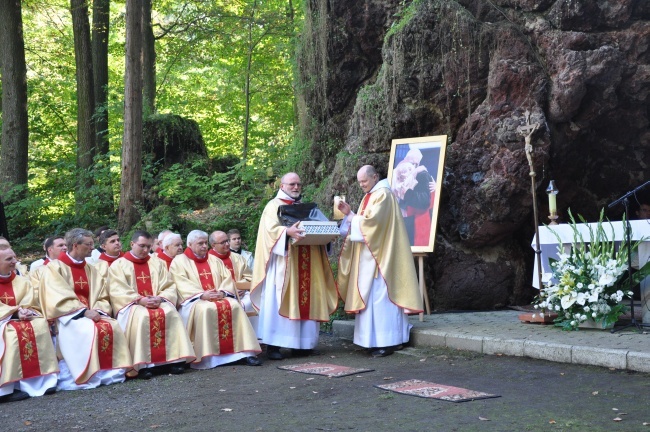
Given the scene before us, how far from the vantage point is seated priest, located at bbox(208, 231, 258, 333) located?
9516 millimetres

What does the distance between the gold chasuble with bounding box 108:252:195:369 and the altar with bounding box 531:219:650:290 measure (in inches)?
172

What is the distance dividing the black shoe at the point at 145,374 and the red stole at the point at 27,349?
1053 millimetres

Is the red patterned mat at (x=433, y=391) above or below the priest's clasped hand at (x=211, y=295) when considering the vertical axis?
below

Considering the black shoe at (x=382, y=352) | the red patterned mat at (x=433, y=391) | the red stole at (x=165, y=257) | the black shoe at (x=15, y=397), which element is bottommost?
the black shoe at (x=15, y=397)

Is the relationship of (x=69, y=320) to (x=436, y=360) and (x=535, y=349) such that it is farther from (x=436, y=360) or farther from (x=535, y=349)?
(x=535, y=349)

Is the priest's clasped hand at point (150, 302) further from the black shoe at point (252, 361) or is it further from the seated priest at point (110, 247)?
the black shoe at point (252, 361)

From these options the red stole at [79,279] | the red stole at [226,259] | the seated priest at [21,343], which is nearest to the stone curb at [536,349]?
the red stole at [226,259]

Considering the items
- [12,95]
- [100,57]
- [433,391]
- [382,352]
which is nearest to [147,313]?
[382,352]

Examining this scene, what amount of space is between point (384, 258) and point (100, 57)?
11734 millimetres

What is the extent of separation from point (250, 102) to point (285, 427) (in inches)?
723

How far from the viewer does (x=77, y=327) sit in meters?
7.88

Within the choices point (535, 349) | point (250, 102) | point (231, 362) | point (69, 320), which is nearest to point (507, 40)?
point (535, 349)

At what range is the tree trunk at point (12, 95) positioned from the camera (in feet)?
55.6

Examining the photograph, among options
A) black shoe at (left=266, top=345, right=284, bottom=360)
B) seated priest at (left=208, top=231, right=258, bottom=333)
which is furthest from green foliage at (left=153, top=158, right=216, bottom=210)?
black shoe at (left=266, top=345, right=284, bottom=360)
